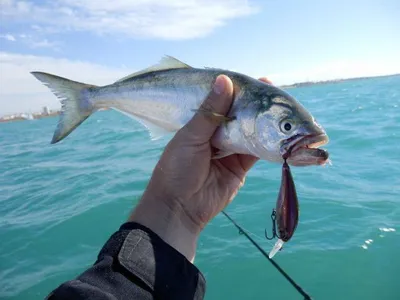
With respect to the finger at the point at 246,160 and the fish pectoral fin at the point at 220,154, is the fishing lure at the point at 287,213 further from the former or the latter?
the finger at the point at 246,160

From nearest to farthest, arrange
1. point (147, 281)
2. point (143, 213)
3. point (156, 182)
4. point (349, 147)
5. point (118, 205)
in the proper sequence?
point (147, 281) < point (143, 213) < point (156, 182) < point (118, 205) < point (349, 147)

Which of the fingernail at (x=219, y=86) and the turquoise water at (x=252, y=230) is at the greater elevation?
the fingernail at (x=219, y=86)

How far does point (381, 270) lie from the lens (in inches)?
238

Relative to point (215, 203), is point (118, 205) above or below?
below

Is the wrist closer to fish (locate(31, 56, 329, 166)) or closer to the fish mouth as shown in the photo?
fish (locate(31, 56, 329, 166))

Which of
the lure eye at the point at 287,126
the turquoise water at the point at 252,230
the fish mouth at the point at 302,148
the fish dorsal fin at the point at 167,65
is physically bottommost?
the turquoise water at the point at 252,230

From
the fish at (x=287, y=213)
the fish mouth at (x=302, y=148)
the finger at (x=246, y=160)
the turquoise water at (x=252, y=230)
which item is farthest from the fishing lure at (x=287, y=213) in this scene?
the turquoise water at (x=252, y=230)

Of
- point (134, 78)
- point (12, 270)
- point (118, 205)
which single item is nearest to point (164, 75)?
point (134, 78)

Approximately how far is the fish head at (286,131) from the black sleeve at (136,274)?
106 centimetres

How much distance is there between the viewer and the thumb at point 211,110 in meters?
2.85

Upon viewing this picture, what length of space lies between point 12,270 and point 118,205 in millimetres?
3465

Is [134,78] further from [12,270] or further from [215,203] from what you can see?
[12,270]

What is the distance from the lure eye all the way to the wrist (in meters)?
1.06

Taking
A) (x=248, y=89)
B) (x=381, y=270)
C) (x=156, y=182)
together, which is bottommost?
(x=381, y=270)
